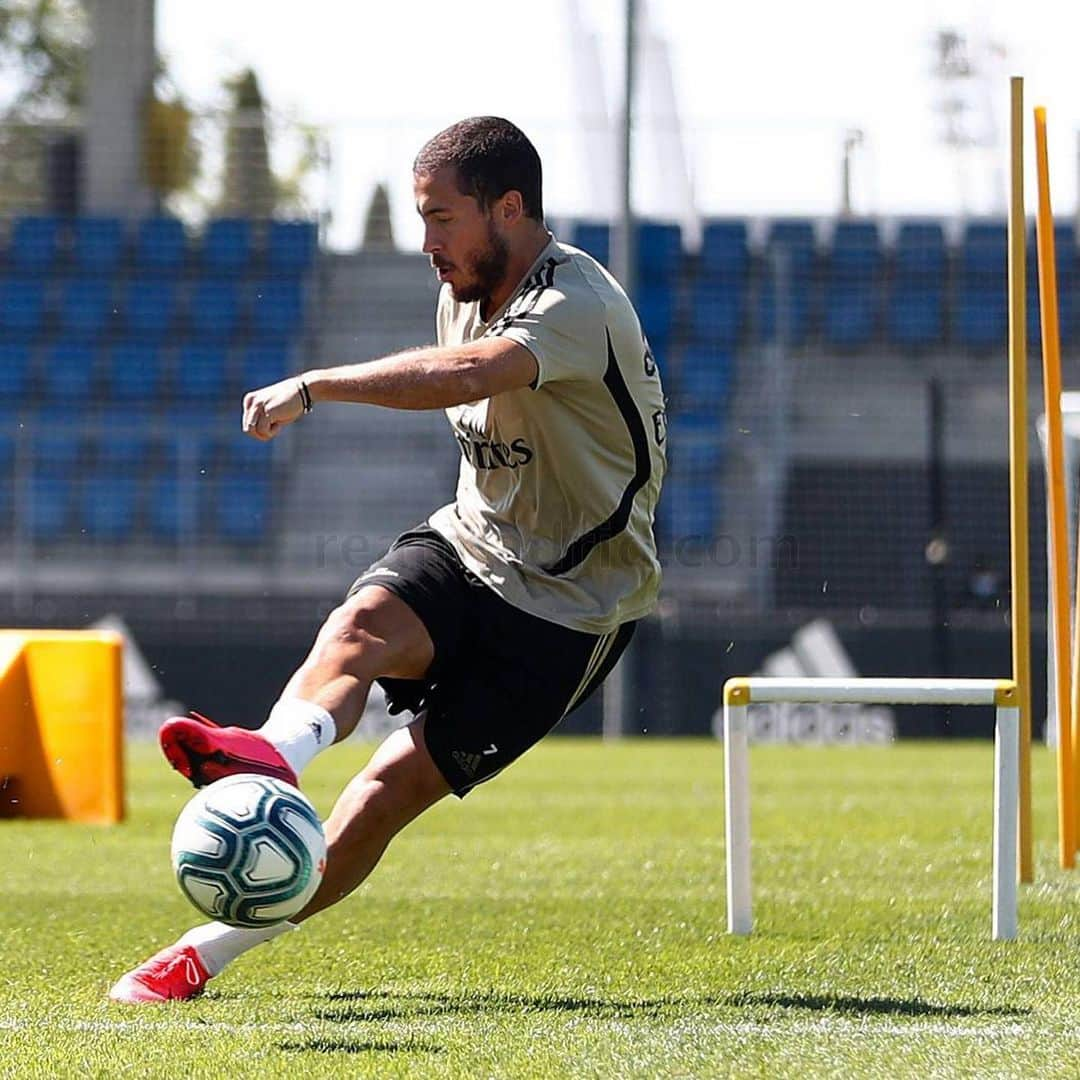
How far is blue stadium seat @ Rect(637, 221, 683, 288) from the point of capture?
65.5 ft

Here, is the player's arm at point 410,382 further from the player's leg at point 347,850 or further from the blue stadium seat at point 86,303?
the blue stadium seat at point 86,303

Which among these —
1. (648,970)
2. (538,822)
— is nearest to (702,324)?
(538,822)

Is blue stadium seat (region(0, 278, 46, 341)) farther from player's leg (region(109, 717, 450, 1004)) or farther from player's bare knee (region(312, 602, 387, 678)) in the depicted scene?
player's bare knee (region(312, 602, 387, 678))

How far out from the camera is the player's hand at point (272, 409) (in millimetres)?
3963

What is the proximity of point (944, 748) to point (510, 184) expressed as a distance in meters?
12.0

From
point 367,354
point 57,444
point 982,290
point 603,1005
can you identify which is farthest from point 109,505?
point 603,1005

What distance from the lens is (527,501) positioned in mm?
4734

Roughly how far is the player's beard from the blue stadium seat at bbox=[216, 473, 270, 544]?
45.0 feet

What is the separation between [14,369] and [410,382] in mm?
16915

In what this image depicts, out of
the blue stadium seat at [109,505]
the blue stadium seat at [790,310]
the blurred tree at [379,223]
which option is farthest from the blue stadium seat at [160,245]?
the blue stadium seat at [790,310]

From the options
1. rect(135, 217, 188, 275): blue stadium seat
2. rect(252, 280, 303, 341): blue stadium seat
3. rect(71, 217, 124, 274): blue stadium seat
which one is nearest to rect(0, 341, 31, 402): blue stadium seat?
rect(71, 217, 124, 274): blue stadium seat

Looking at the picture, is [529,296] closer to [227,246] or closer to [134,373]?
[134,373]

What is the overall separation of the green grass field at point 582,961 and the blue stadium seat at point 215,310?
1103 centimetres

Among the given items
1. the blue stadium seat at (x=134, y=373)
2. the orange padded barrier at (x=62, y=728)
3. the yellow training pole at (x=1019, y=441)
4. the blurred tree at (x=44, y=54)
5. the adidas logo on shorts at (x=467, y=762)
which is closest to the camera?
the adidas logo on shorts at (x=467, y=762)
